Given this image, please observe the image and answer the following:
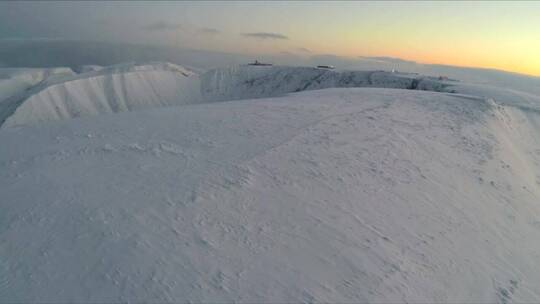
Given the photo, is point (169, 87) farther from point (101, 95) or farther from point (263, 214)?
point (263, 214)

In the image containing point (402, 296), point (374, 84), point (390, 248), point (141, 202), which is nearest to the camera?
point (402, 296)

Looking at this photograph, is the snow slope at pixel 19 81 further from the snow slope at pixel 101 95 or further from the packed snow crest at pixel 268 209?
the packed snow crest at pixel 268 209

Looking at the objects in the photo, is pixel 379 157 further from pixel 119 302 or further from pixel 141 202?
pixel 119 302

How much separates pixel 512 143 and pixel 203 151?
33.7 ft

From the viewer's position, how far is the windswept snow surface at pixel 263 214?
5027mm

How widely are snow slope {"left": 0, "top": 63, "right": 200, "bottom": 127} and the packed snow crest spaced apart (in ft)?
147

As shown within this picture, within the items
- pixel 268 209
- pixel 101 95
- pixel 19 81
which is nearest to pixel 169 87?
pixel 101 95

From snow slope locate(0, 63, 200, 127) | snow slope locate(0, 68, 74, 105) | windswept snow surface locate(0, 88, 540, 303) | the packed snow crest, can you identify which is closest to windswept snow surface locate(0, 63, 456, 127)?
snow slope locate(0, 63, 200, 127)

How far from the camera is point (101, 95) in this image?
61.3 meters

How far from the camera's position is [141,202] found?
21.7 ft

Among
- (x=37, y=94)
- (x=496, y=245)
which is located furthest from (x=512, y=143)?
(x=37, y=94)

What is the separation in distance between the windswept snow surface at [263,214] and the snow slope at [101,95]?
45400mm

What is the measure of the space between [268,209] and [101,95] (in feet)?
201

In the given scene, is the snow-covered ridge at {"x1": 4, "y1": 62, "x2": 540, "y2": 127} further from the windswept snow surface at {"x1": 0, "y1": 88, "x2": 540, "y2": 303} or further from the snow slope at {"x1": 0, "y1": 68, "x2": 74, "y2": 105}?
the windswept snow surface at {"x1": 0, "y1": 88, "x2": 540, "y2": 303}
